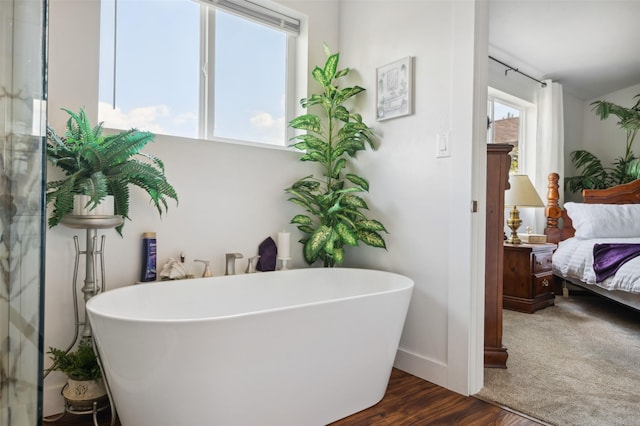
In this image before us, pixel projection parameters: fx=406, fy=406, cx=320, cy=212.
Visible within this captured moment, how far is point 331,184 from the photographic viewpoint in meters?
2.76

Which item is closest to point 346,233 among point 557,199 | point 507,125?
point 507,125

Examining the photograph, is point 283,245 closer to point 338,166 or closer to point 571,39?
point 338,166

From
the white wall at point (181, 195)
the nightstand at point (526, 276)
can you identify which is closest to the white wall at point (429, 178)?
the white wall at point (181, 195)

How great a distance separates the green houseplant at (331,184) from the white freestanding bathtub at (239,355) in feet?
1.70

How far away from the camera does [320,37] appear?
284 cm

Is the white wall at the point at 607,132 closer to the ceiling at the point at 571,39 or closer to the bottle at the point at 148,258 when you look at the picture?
the ceiling at the point at 571,39

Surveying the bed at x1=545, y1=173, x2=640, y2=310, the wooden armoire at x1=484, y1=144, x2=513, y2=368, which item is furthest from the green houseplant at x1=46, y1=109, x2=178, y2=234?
the bed at x1=545, y1=173, x2=640, y2=310

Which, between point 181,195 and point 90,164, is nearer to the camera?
point 90,164

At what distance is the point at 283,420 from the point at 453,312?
99 cm

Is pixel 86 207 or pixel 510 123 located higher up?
pixel 510 123

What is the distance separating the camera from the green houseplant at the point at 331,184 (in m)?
2.45

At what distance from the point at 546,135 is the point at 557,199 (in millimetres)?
798

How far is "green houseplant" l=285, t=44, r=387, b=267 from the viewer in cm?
245

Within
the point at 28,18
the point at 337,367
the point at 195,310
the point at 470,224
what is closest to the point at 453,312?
the point at 470,224
